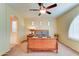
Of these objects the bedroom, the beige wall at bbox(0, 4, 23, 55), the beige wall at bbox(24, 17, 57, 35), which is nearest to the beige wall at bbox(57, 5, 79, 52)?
the bedroom

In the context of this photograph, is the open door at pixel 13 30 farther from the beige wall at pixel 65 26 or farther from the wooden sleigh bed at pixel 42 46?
the beige wall at pixel 65 26

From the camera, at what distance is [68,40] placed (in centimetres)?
291

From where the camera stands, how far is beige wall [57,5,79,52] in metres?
2.64

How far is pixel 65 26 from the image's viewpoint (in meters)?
2.78

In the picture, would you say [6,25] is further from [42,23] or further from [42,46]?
[42,46]

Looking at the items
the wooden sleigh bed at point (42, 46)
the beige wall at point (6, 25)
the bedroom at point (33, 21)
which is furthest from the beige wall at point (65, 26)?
the beige wall at point (6, 25)

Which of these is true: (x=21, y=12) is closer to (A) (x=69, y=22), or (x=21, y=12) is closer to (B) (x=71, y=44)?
(A) (x=69, y=22)

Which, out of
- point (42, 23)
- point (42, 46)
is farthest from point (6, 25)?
point (42, 46)

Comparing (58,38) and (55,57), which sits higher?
(58,38)

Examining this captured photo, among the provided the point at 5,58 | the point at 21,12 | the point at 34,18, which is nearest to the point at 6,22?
the point at 21,12

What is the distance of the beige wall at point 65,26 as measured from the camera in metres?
2.64

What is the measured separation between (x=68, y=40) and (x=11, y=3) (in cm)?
154

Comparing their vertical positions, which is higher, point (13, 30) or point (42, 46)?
point (13, 30)

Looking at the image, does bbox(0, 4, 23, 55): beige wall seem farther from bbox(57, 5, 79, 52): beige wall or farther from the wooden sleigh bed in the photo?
bbox(57, 5, 79, 52): beige wall
